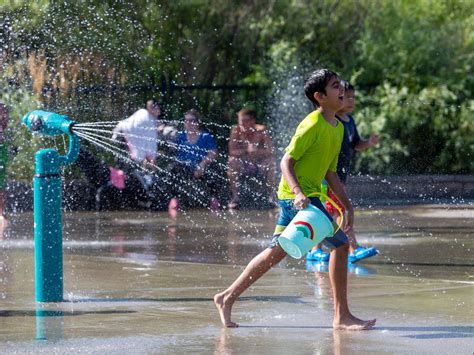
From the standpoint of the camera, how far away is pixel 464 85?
18562 millimetres

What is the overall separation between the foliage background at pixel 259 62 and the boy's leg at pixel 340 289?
1012 cm

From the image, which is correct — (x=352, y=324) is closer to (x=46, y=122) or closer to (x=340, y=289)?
(x=340, y=289)

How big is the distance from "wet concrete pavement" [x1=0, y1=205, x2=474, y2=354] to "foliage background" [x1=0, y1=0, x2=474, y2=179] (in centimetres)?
417

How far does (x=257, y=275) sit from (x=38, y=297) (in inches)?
64.7


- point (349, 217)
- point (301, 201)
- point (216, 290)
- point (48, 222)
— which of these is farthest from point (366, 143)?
point (301, 201)

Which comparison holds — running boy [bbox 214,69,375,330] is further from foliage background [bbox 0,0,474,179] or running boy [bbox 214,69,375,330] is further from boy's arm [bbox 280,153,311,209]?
foliage background [bbox 0,0,474,179]

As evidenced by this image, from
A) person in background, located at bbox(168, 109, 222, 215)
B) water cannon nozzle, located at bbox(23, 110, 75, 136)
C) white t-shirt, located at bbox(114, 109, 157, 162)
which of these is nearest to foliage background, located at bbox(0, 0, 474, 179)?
white t-shirt, located at bbox(114, 109, 157, 162)

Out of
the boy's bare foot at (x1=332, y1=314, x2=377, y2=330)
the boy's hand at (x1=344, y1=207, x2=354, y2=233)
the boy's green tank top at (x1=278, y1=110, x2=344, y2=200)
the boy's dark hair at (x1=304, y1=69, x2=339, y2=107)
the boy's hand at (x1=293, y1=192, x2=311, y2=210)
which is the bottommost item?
the boy's bare foot at (x1=332, y1=314, x2=377, y2=330)

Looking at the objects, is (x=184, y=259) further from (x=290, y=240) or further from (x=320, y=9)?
(x=320, y=9)

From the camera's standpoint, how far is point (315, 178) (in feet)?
23.8

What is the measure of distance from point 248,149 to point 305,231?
10437 mm

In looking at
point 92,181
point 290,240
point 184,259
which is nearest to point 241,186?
point 92,181

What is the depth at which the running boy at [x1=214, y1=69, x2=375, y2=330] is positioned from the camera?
7137mm

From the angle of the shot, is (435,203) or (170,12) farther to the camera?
(170,12)
